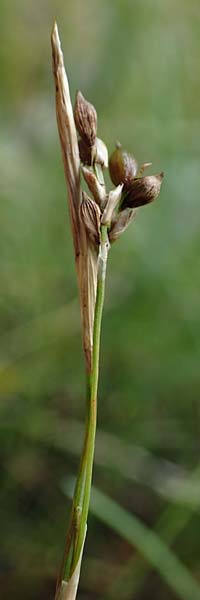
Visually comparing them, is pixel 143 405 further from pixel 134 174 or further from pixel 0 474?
pixel 134 174

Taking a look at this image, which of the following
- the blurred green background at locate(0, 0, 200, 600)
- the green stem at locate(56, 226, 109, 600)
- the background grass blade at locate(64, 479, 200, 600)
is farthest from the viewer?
the blurred green background at locate(0, 0, 200, 600)

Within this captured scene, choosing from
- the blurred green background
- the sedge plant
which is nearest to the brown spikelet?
the sedge plant

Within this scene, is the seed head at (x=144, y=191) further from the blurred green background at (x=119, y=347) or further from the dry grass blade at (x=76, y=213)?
the blurred green background at (x=119, y=347)

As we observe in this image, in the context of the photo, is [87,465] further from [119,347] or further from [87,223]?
[119,347]

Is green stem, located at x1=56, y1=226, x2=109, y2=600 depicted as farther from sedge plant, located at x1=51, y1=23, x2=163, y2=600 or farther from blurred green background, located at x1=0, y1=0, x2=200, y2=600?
blurred green background, located at x1=0, y1=0, x2=200, y2=600

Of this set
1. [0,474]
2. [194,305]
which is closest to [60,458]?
[0,474]

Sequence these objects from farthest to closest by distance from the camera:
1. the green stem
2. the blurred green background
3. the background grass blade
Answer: the blurred green background
the background grass blade
the green stem

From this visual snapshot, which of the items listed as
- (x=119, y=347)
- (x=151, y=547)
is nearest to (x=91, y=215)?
(x=151, y=547)
